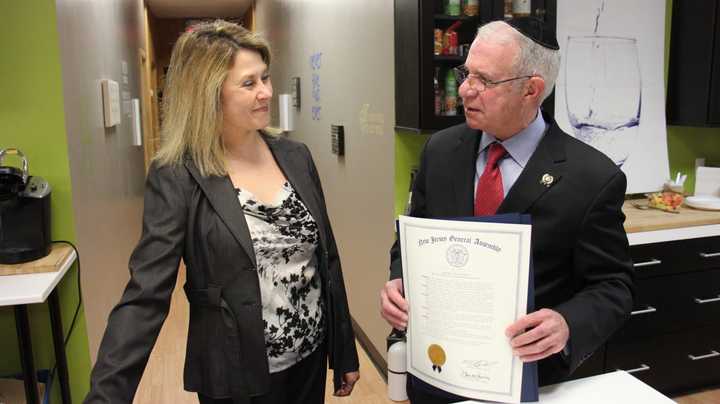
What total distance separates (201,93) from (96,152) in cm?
160

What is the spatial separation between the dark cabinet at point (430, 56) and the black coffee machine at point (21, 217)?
4.83 feet

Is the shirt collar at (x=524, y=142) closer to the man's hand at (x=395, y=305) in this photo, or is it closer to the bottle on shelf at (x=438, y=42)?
the man's hand at (x=395, y=305)

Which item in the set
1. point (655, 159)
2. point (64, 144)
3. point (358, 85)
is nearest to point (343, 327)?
point (64, 144)

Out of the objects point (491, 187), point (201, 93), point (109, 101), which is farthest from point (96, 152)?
point (491, 187)

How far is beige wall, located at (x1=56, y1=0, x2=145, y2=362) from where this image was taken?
2.35 metres

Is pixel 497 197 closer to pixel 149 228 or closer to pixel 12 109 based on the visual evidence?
pixel 149 228

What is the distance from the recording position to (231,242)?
1.44 m

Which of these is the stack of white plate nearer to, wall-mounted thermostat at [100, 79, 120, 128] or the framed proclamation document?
the framed proclamation document

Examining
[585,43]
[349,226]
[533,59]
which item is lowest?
[349,226]

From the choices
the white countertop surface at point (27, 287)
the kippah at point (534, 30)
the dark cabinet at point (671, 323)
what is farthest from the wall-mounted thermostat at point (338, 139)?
the kippah at point (534, 30)

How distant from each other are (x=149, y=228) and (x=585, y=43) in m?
2.47

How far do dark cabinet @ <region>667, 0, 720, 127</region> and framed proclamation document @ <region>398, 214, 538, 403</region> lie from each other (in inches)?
99.4

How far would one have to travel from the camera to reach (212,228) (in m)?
1.44

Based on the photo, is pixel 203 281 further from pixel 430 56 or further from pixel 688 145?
pixel 688 145
